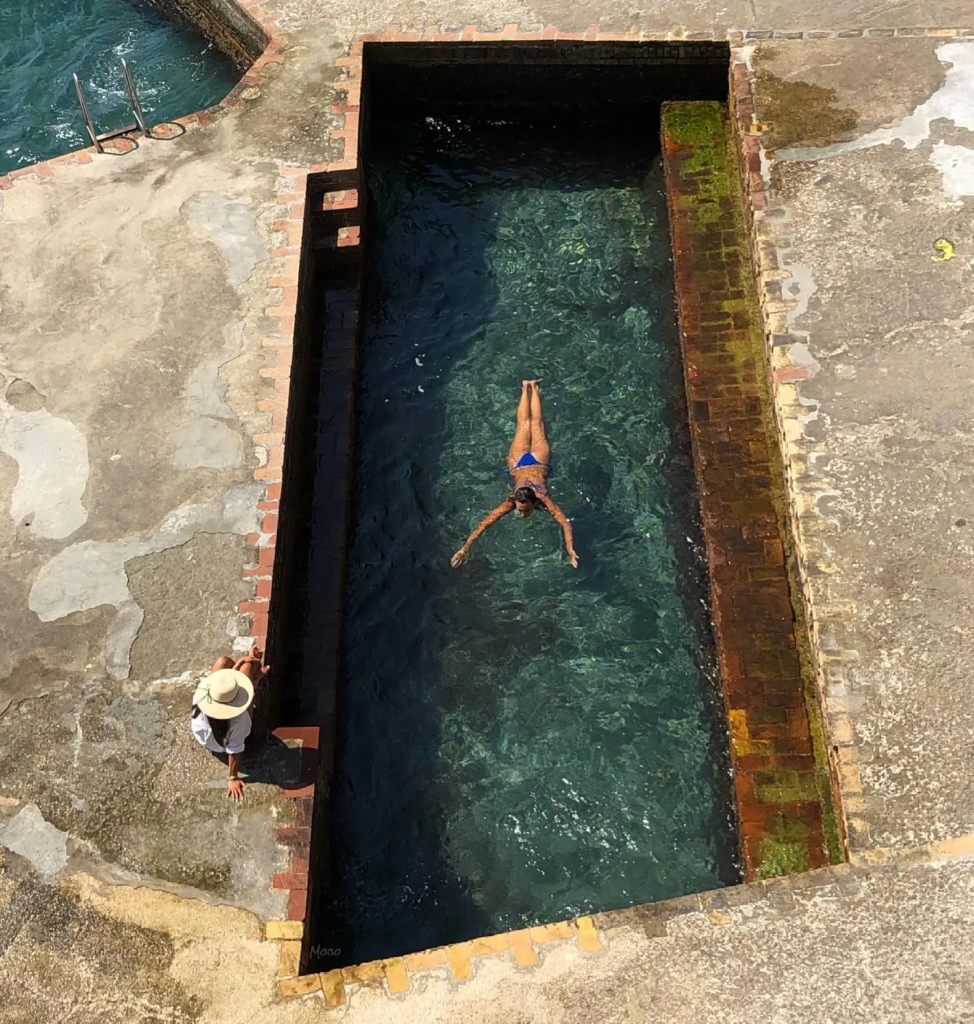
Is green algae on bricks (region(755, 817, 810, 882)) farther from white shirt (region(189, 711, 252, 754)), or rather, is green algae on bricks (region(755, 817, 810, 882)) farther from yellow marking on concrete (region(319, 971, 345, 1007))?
white shirt (region(189, 711, 252, 754))

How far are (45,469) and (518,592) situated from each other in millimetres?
4236

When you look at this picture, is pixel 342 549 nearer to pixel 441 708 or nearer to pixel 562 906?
pixel 441 708

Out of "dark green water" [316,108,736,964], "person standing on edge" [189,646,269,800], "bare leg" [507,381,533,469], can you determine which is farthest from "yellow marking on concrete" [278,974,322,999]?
"bare leg" [507,381,533,469]

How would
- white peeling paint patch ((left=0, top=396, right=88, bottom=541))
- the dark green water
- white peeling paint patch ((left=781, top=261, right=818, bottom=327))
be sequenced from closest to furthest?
1. the dark green water
2. white peeling paint patch ((left=0, top=396, right=88, bottom=541))
3. white peeling paint patch ((left=781, top=261, right=818, bottom=327))

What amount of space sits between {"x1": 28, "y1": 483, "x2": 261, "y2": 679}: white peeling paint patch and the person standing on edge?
1090 millimetres

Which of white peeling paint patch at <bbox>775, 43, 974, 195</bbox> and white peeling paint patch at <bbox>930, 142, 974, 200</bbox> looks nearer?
white peeling paint patch at <bbox>930, 142, 974, 200</bbox>

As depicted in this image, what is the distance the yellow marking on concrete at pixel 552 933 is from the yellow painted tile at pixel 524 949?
5cm

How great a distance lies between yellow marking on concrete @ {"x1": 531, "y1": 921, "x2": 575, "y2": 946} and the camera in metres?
6.75

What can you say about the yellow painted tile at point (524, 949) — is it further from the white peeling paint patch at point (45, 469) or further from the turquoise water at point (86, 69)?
the turquoise water at point (86, 69)

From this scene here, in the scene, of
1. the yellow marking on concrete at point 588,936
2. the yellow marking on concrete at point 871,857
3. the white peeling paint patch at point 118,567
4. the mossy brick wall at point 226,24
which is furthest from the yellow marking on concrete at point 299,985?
the mossy brick wall at point 226,24

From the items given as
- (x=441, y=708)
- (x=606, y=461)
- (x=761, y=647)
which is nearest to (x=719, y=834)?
(x=761, y=647)

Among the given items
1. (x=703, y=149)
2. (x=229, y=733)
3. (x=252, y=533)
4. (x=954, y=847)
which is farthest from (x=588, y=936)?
(x=703, y=149)

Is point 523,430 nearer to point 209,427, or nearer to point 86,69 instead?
point 209,427

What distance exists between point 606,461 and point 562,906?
420cm
